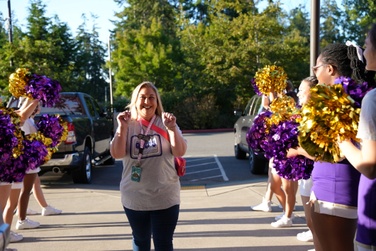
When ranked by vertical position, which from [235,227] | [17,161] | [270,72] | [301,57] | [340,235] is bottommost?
[235,227]

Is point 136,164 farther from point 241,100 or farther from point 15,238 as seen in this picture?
point 241,100

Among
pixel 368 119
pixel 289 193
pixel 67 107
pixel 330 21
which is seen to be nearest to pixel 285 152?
pixel 368 119

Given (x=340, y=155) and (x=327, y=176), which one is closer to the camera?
(x=340, y=155)

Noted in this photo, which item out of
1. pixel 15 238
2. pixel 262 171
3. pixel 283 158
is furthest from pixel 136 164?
pixel 262 171

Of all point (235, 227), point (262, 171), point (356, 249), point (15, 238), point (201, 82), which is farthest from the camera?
point (201, 82)

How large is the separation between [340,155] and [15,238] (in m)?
4.65

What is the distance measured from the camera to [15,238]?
6090 millimetres

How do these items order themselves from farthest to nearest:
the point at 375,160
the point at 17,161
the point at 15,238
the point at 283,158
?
1. the point at 15,238
2. the point at 17,161
3. the point at 283,158
4. the point at 375,160

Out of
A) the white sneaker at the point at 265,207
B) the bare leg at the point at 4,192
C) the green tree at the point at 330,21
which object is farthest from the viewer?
the green tree at the point at 330,21

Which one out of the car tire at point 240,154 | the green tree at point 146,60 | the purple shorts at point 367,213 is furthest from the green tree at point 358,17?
the purple shorts at point 367,213

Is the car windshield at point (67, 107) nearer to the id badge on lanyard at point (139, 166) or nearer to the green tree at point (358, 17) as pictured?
the id badge on lanyard at point (139, 166)

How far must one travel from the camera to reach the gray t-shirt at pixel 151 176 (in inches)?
156

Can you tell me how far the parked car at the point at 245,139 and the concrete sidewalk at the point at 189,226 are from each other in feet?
6.10

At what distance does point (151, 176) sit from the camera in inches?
157
